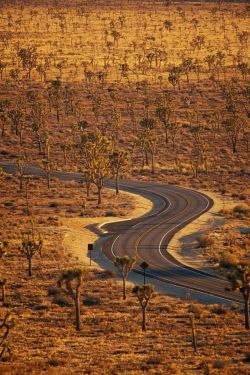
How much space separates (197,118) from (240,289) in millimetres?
107318

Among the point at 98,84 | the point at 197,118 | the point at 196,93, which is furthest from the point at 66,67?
the point at 197,118

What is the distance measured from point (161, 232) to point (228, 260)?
65.1ft

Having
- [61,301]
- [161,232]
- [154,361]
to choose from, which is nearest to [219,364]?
[154,361]

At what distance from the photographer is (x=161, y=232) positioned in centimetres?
9062

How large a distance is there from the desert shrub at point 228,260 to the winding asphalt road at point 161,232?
145 cm

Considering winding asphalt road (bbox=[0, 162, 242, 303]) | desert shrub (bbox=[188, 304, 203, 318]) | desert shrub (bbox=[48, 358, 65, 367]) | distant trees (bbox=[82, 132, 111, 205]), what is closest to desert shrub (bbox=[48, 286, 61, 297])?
winding asphalt road (bbox=[0, 162, 242, 303])

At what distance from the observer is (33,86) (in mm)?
175625

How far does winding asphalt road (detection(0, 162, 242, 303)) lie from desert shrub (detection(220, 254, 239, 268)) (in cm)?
145

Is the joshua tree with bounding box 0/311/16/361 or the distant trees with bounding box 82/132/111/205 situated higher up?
the distant trees with bounding box 82/132/111/205

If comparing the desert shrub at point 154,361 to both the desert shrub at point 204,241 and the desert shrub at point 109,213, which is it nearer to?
the desert shrub at point 204,241

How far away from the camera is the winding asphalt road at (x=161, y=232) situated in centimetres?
6900

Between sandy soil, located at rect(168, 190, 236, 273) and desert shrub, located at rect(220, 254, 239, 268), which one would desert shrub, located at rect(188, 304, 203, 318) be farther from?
sandy soil, located at rect(168, 190, 236, 273)

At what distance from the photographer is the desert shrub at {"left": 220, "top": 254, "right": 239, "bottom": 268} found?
69062 mm

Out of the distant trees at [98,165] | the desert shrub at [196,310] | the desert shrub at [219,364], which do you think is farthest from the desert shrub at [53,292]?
the distant trees at [98,165]
